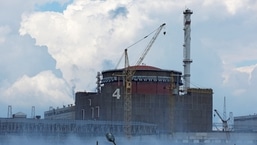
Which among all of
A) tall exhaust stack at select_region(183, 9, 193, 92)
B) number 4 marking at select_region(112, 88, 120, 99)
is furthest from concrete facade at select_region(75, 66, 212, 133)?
tall exhaust stack at select_region(183, 9, 193, 92)

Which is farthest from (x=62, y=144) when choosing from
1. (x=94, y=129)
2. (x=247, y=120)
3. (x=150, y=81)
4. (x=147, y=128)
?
(x=247, y=120)

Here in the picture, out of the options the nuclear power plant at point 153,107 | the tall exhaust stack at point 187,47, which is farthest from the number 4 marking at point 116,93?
the tall exhaust stack at point 187,47

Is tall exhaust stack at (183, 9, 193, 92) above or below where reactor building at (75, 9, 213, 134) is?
above

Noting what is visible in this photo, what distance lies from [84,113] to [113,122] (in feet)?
88.0

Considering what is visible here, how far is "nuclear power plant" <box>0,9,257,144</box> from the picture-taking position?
14875 cm

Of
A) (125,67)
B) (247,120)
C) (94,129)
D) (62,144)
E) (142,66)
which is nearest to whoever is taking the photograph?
(62,144)

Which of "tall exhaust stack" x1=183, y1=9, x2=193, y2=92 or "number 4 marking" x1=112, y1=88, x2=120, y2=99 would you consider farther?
"tall exhaust stack" x1=183, y1=9, x2=193, y2=92

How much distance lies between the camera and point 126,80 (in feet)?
519

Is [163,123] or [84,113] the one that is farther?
[84,113]

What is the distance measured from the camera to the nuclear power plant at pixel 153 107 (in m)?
149

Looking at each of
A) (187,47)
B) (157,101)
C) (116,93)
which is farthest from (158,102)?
(187,47)

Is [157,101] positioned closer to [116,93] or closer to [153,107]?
[153,107]

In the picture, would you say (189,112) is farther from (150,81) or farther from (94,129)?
(94,129)

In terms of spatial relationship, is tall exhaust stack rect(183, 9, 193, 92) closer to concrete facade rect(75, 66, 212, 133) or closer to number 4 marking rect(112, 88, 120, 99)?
concrete facade rect(75, 66, 212, 133)
